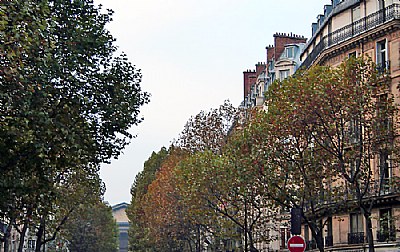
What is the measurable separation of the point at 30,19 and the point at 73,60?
39.8 feet

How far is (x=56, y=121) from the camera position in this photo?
1019 inches

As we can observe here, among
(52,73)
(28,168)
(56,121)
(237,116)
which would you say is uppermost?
(237,116)

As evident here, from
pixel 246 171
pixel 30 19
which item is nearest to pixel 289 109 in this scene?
pixel 246 171

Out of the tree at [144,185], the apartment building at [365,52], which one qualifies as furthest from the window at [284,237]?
the tree at [144,185]

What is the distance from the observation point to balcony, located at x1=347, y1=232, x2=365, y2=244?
46394mm

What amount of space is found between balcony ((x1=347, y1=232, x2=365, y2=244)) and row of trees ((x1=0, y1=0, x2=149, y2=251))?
1923 cm

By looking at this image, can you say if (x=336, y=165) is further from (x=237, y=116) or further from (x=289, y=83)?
(x=237, y=116)

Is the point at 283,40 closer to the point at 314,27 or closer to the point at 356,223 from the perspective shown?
the point at 314,27

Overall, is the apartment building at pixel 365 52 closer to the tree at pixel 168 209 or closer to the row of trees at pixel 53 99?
the row of trees at pixel 53 99

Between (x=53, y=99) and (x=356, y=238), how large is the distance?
2583cm

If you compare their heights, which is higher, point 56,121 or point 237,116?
point 237,116

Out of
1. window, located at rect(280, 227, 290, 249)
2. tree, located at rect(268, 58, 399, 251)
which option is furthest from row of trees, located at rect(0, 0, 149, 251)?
window, located at rect(280, 227, 290, 249)

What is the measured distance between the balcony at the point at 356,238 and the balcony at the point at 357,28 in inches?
476

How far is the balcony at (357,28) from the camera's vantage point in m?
43.6
